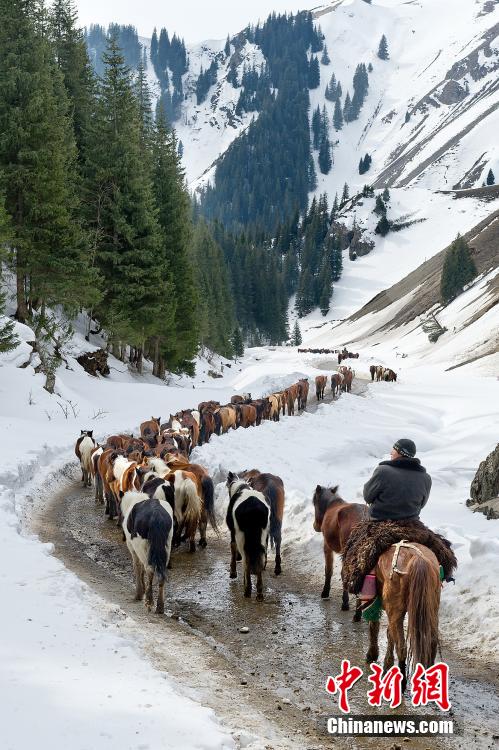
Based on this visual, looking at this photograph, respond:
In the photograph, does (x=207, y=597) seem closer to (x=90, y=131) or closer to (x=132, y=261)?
(x=132, y=261)

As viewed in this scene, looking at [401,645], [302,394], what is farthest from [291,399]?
[401,645]

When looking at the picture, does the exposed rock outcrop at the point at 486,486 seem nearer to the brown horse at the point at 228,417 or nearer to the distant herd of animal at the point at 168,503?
the distant herd of animal at the point at 168,503

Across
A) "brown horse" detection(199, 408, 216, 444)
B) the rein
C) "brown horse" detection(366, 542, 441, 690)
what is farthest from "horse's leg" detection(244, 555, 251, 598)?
"brown horse" detection(199, 408, 216, 444)

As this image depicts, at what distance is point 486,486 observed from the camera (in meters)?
12.1

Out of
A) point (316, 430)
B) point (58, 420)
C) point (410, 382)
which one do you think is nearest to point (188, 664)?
point (316, 430)

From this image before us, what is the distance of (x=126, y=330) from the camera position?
31.7m

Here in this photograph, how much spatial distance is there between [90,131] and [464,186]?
6159 inches

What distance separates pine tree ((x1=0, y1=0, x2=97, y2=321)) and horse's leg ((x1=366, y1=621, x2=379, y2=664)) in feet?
77.6

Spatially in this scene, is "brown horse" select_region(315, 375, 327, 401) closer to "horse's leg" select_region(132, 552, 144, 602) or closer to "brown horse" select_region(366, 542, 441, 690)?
"horse's leg" select_region(132, 552, 144, 602)

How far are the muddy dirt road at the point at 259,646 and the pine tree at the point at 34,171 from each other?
1880cm

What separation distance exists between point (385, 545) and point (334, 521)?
2.32m

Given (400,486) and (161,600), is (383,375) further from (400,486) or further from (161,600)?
(400,486)

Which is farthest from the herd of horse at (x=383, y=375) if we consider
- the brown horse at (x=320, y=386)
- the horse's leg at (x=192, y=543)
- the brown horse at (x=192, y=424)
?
the horse's leg at (x=192, y=543)

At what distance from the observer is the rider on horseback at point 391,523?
624 centimetres
